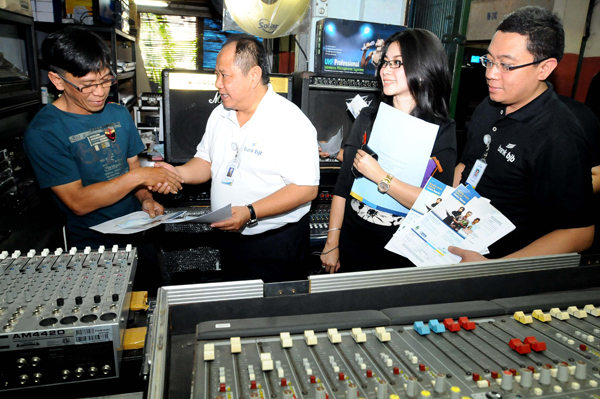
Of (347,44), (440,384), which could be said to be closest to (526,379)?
(440,384)

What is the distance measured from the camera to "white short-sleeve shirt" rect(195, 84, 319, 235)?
5.80ft

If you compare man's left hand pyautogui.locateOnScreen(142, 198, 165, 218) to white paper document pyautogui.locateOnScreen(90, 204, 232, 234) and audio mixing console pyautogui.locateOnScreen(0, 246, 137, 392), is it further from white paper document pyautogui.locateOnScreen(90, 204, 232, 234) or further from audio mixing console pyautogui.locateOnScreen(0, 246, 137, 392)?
audio mixing console pyautogui.locateOnScreen(0, 246, 137, 392)

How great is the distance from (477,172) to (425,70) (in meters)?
0.43

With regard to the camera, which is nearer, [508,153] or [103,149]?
[508,153]

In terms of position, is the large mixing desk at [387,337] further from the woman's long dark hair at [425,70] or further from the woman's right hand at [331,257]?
the woman's right hand at [331,257]

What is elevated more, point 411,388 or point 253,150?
point 253,150

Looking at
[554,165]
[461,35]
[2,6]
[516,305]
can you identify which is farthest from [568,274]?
[2,6]

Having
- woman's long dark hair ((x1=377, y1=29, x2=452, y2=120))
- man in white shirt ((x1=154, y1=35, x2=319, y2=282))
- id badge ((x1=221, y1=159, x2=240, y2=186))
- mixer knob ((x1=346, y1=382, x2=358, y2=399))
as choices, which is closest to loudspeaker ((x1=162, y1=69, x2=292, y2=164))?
man in white shirt ((x1=154, y1=35, x2=319, y2=282))

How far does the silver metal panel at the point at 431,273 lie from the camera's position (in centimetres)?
93

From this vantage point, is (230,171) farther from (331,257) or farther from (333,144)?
(333,144)

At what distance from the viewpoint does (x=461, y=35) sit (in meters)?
2.57

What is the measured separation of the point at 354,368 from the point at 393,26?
7.57ft

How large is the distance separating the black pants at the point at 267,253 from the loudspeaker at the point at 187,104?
772 millimetres

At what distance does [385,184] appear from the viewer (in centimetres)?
157
